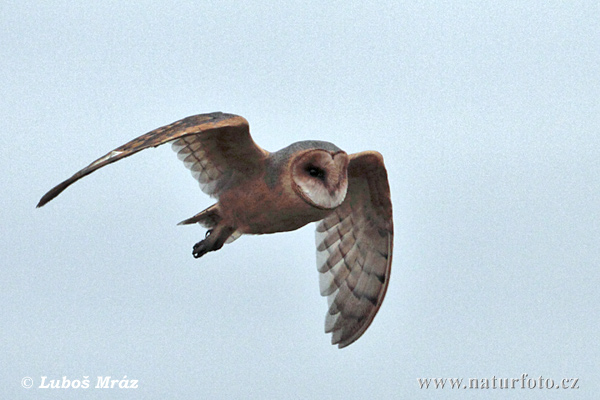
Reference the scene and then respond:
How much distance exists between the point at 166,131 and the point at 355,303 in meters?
4.13

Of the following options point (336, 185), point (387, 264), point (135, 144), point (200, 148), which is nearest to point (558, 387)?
point (387, 264)

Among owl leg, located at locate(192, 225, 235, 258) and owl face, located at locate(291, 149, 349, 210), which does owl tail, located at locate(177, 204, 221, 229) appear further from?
owl face, located at locate(291, 149, 349, 210)

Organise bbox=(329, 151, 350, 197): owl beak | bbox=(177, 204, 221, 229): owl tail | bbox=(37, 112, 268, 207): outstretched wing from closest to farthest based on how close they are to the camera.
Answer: bbox=(37, 112, 268, 207): outstretched wing
bbox=(329, 151, 350, 197): owl beak
bbox=(177, 204, 221, 229): owl tail

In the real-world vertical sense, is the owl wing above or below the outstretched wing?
below

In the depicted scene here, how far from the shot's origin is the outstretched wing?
1010 centimetres

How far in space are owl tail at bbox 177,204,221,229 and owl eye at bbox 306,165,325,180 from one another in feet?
4.14

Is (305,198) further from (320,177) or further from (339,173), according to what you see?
(339,173)

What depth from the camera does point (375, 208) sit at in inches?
517

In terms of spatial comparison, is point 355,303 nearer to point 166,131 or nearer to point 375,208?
point 375,208

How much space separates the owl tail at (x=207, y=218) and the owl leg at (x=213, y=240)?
79 mm

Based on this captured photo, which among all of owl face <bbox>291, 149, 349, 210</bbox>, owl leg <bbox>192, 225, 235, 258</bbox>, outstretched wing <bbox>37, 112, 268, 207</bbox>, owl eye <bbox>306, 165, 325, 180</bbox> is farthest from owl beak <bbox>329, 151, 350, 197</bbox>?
owl leg <bbox>192, 225, 235, 258</bbox>

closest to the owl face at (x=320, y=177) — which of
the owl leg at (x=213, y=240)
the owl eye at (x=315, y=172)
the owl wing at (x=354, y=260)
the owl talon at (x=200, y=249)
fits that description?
the owl eye at (x=315, y=172)

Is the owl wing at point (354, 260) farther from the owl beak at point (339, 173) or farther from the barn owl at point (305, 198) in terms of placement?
the owl beak at point (339, 173)

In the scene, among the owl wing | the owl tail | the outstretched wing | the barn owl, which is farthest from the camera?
the owl wing
